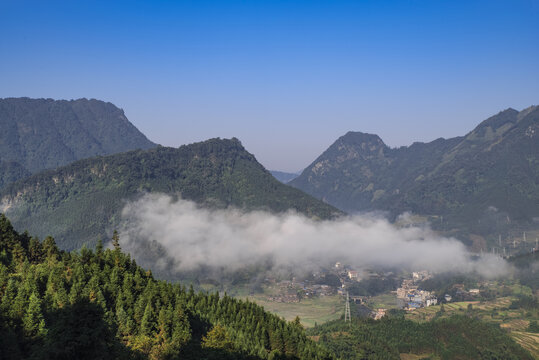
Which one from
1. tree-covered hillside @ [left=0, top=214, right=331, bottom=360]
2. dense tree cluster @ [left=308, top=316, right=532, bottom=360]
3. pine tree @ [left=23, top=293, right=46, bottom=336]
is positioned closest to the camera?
tree-covered hillside @ [left=0, top=214, right=331, bottom=360]

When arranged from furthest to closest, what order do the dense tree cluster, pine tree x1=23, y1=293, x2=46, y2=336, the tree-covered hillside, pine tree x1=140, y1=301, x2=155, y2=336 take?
the dense tree cluster, pine tree x1=140, y1=301, x2=155, y2=336, pine tree x1=23, y1=293, x2=46, y2=336, the tree-covered hillside

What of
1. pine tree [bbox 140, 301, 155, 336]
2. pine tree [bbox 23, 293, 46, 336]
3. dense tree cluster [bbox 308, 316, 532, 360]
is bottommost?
dense tree cluster [bbox 308, 316, 532, 360]

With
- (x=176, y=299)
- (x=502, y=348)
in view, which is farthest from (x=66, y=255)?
(x=502, y=348)

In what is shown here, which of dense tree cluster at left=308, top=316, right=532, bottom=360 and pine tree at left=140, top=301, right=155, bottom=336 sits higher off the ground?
pine tree at left=140, top=301, right=155, bottom=336

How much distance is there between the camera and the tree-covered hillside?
59.0 metres

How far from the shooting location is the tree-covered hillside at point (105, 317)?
59.0m

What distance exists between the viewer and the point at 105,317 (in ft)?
264

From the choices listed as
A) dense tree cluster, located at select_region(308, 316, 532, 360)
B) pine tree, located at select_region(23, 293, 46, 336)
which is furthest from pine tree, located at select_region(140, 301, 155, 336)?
dense tree cluster, located at select_region(308, 316, 532, 360)

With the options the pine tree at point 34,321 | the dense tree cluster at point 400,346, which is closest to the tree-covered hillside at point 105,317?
the pine tree at point 34,321

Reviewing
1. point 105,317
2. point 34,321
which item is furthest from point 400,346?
point 34,321

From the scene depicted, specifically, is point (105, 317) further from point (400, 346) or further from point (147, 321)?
point (400, 346)

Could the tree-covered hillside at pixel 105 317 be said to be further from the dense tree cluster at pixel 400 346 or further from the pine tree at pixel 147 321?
the dense tree cluster at pixel 400 346

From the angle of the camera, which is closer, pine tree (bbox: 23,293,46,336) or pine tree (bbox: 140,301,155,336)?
pine tree (bbox: 23,293,46,336)

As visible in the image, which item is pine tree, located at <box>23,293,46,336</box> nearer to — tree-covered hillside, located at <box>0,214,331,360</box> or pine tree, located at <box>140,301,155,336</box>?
tree-covered hillside, located at <box>0,214,331,360</box>
